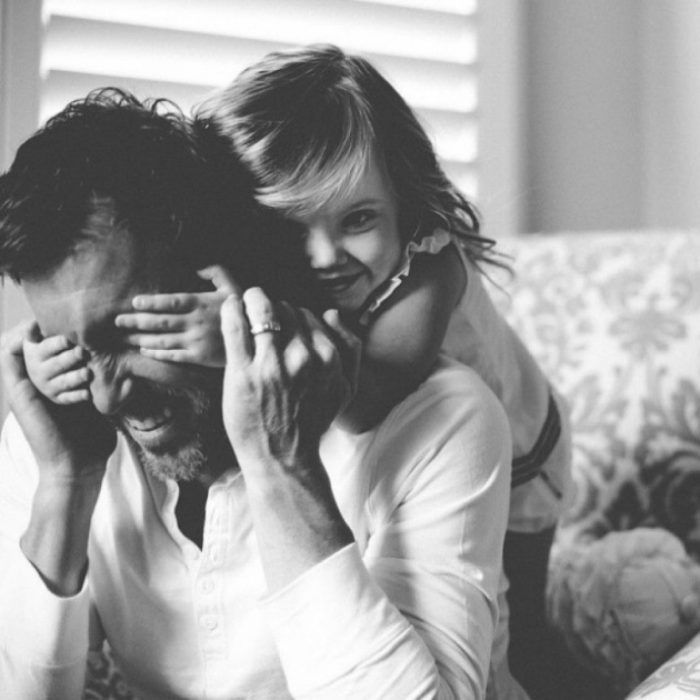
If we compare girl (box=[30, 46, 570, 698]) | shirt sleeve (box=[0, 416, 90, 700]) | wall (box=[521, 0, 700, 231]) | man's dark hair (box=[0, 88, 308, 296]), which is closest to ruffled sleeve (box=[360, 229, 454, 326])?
girl (box=[30, 46, 570, 698])

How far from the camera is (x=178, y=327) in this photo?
2.97 ft

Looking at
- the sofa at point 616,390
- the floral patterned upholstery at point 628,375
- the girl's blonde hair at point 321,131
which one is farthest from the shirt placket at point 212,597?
the floral patterned upholstery at point 628,375

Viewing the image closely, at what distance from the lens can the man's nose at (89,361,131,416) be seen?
944 millimetres

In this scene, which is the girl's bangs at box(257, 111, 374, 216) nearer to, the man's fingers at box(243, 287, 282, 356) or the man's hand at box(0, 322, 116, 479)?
the man's fingers at box(243, 287, 282, 356)

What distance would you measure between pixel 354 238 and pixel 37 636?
1.64 ft

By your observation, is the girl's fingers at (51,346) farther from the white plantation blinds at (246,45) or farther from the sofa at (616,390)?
the sofa at (616,390)

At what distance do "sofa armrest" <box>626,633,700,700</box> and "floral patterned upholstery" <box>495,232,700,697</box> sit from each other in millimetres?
650

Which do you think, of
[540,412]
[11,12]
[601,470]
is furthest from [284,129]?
[601,470]

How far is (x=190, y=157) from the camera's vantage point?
97 cm

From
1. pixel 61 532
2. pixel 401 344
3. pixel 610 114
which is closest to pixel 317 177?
pixel 401 344

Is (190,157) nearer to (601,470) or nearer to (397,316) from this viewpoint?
(397,316)

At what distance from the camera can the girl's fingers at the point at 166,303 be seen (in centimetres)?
90

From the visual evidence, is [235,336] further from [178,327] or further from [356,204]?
[356,204]

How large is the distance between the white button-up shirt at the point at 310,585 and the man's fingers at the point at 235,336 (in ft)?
0.60
